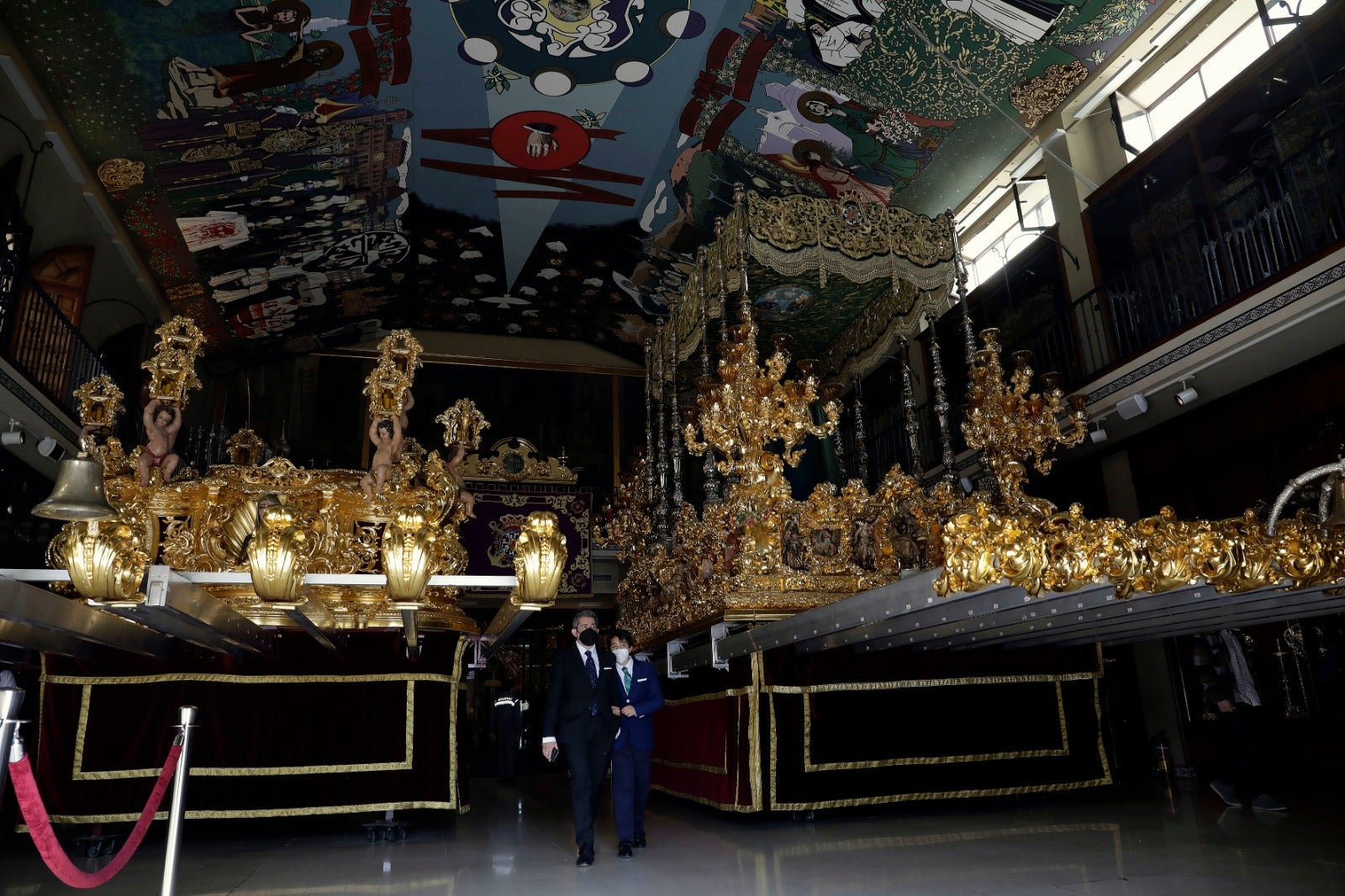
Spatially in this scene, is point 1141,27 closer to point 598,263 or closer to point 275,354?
point 598,263

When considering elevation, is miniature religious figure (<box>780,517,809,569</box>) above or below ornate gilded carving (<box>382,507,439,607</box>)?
above

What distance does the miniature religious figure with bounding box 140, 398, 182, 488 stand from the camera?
596 cm

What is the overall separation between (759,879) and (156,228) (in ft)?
31.0

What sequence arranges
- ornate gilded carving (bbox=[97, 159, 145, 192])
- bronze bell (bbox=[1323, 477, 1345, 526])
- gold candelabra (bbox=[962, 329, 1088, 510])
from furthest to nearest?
1. ornate gilded carving (bbox=[97, 159, 145, 192])
2. gold candelabra (bbox=[962, 329, 1088, 510])
3. bronze bell (bbox=[1323, 477, 1345, 526])

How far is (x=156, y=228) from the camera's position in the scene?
971cm

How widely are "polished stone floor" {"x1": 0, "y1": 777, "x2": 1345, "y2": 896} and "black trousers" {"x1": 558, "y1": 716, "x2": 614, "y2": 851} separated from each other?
0.22 meters

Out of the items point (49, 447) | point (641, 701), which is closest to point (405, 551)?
point (641, 701)

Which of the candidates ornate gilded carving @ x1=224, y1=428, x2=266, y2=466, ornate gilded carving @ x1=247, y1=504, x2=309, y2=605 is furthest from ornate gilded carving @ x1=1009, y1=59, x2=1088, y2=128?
ornate gilded carving @ x1=224, y1=428, x2=266, y2=466

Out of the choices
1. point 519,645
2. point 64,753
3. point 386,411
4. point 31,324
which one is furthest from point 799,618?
point 519,645

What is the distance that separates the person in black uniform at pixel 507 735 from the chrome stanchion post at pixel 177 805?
884cm

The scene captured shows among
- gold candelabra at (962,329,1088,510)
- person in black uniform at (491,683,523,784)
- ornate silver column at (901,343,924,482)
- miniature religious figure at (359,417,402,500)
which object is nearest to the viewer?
miniature religious figure at (359,417,402,500)

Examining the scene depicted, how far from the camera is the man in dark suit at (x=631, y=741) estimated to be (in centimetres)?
471

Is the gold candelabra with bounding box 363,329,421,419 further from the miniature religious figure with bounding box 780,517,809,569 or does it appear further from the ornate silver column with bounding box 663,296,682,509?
the miniature religious figure with bounding box 780,517,809,569

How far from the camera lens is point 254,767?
5.40 metres
